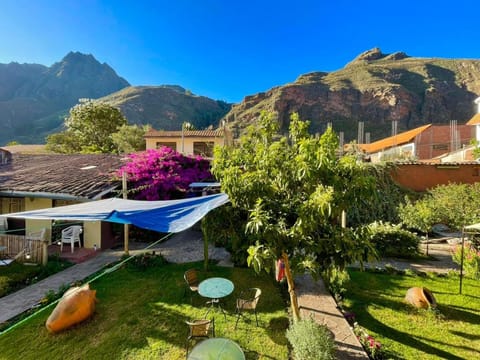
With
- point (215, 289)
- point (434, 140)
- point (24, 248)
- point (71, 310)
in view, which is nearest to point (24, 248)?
point (24, 248)

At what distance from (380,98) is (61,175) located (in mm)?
79319

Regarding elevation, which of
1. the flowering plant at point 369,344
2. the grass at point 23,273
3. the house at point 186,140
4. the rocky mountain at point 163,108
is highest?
the rocky mountain at point 163,108

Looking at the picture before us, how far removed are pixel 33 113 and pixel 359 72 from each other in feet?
406

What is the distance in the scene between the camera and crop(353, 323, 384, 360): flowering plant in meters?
4.91

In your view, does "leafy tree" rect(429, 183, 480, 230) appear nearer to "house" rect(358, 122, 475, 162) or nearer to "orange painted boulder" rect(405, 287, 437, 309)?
"orange painted boulder" rect(405, 287, 437, 309)

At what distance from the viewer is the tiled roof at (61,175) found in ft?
38.5

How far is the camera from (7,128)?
85062mm

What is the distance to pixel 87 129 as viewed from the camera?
124 feet

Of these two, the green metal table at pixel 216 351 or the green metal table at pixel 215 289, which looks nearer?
the green metal table at pixel 216 351

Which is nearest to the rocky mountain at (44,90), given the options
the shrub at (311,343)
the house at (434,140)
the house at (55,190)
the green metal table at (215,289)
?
the house at (55,190)

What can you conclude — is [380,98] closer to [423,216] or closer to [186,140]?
[186,140]

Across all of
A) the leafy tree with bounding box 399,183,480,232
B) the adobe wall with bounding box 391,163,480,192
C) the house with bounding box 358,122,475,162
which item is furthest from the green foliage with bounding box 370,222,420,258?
the house with bounding box 358,122,475,162

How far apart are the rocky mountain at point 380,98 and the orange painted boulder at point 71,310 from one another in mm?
58204

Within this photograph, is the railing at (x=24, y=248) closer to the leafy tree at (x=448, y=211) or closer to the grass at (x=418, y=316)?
the grass at (x=418, y=316)
